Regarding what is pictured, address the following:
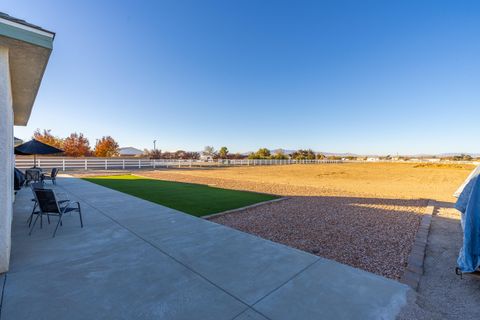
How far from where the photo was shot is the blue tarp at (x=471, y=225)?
274 centimetres

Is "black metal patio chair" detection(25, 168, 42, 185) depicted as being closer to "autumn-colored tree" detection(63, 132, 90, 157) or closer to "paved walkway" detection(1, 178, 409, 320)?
"paved walkway" detection(1, 178, 409, 320)

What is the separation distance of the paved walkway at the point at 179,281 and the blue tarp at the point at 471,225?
1.01m

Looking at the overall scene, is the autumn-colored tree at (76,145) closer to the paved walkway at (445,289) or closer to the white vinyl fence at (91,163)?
the white vinyl fence at (91,163)

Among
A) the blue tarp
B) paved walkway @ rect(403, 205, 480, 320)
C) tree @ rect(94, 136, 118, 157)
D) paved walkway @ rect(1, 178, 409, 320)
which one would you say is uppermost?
tree @ rect(94, 136, 118, 157)

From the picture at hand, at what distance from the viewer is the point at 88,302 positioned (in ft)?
7.27

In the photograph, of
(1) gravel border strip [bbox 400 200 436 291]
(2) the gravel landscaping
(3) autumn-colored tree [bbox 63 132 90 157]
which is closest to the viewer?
(1) gravel border strip [bbox 400 200 436 291]

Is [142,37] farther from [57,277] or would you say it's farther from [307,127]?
[307,127]

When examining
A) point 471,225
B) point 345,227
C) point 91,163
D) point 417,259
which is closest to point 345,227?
point 345,227

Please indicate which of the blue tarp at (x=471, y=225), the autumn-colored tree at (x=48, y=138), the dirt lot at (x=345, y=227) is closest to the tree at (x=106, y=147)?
the autumn-colored tree at (x=48, y=138)

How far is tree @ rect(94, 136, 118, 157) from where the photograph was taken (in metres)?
40.2

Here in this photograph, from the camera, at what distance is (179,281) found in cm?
262

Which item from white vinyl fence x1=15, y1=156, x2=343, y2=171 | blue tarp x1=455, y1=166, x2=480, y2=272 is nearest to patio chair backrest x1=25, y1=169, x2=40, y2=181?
white vinyl fence x1=15, y1=156, x2=343, y2=171

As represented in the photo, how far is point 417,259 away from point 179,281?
3789mm

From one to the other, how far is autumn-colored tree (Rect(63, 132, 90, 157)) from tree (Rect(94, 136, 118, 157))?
176 centimetres
